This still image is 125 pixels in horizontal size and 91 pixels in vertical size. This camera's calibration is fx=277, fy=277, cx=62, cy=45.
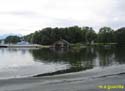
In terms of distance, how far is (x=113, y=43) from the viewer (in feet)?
589

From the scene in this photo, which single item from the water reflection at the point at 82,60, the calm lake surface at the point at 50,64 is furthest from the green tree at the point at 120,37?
the calm lake surface at the point at 50,64

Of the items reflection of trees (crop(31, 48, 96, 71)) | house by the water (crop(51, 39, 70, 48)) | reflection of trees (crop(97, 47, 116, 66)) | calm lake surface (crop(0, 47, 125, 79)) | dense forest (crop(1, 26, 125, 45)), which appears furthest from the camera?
dense forest (crop(1, 26, 125, 45))

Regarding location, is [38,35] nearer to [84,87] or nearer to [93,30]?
[93,30]

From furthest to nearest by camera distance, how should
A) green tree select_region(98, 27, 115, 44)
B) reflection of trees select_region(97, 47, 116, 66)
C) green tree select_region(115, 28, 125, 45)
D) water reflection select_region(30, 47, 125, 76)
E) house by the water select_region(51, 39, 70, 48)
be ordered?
green tree select_region(98, 27, 115, 44) < green tree select_region(115, 28, 125, 45) < house by the water select_region(51, 39, 70, 48) < reflection of trees select_region(97, 47, 116, 66) < water reflection select_region(30, 47, 125, 76)

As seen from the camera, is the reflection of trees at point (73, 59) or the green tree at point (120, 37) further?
the green tree at point (120, 37)

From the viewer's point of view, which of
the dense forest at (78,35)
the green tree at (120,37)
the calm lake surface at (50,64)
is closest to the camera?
the calm lake surface at (50,64)

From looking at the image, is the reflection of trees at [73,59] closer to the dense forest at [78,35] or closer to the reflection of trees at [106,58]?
the reflection of trees at [106,58]

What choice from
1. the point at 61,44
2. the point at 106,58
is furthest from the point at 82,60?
the point at 61,44

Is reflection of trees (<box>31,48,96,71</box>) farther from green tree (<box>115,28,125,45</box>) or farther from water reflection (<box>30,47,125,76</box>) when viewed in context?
green tree (<box>115,28,125,45</box>)

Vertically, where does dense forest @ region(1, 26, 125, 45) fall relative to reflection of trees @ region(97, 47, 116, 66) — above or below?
above

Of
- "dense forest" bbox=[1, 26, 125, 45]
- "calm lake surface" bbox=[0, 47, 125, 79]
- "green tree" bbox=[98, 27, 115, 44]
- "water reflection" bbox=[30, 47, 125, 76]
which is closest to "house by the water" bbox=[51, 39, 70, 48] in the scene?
"dense forest" bbox=[1, 26, 125, 45]

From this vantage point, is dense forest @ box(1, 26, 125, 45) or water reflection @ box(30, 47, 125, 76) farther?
dense forest @ box(1, 26, 125, 45)

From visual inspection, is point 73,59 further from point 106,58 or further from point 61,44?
point 61,44

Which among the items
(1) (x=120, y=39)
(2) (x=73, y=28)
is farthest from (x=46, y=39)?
(1) (x=120, y=39)
